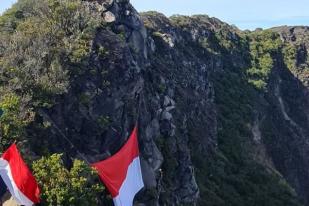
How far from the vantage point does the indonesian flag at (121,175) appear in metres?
25.3

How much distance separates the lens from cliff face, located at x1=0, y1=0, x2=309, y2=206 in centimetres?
3025

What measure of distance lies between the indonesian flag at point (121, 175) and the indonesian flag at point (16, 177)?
3.37 meters

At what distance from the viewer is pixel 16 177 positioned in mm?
23047

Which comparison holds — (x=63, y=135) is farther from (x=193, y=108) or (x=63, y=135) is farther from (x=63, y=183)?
(x=193, y=108)

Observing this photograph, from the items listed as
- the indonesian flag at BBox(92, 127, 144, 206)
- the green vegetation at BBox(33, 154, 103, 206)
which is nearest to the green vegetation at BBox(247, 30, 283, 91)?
the indonesian flag at BBox(92, 127, 144, 206)

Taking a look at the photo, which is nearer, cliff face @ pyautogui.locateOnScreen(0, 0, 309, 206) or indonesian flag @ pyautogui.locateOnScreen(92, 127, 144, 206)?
indonesian flag @ pyautogui.locateOnScreen(92, 127, 144, 206)

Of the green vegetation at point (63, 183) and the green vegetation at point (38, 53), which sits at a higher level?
the green vegetation at point (38, 53)

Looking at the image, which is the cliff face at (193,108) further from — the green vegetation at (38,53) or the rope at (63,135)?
the green vegetation at (38,53)

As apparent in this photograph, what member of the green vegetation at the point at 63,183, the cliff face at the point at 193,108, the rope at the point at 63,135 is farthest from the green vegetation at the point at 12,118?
the green vegetation at the point at 63,183

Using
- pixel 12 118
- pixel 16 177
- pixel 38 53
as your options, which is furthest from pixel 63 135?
pixel 16 177

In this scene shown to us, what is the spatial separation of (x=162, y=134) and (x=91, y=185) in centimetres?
1216

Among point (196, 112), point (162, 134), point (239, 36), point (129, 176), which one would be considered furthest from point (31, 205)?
point (239, 36)

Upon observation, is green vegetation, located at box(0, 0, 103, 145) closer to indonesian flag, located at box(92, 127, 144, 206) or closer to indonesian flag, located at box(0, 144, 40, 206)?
indonesian flag, located at box(0, 144, 40, 206)

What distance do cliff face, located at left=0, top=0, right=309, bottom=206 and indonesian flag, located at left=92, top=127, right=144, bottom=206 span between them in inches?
119
